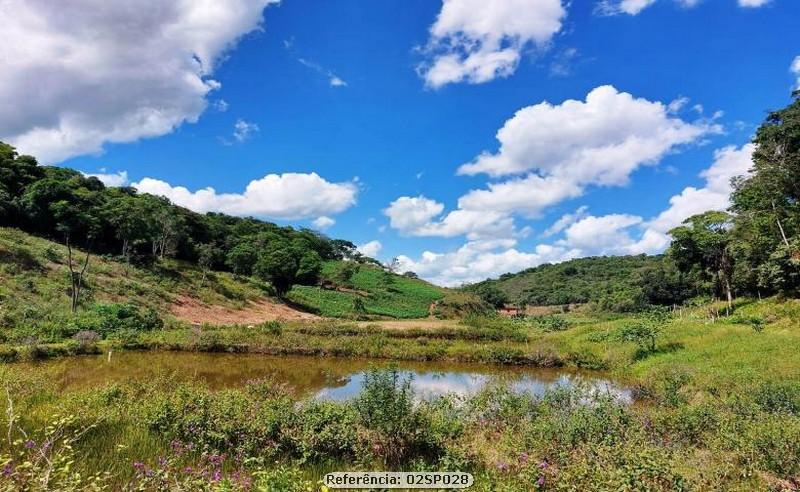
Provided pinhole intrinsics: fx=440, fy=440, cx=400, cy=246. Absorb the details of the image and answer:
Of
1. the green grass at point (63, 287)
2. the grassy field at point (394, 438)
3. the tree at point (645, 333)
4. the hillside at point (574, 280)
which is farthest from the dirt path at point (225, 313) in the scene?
the hillside at point (574, 280)

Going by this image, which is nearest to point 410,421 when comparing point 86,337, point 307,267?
point 86,337

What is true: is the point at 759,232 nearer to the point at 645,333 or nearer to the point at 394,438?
the point at 645,333

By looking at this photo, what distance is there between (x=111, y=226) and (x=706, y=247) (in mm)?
63187

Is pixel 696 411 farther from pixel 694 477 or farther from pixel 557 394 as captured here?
pixel 694 477

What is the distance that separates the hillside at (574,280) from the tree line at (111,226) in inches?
2454

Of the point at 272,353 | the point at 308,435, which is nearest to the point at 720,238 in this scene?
the point at 272,353

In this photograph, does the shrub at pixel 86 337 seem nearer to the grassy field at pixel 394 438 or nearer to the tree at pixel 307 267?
the grassy field at pixel 394 438

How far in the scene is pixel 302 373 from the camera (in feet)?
71.8

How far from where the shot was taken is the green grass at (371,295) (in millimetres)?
64375

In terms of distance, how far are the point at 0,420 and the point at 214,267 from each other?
207 feet

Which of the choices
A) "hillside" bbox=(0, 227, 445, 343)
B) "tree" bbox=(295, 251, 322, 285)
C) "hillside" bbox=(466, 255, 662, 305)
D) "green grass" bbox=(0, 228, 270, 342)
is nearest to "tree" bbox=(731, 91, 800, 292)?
"hillside" bbox=(466, 255, 662, 305)

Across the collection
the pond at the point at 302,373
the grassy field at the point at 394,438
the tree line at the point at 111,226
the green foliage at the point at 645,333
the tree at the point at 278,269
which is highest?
the tree line at the point at 111,226

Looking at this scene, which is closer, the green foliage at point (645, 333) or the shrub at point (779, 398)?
the shrub at point (779, 398)

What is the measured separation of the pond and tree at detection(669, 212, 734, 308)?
28.4m
